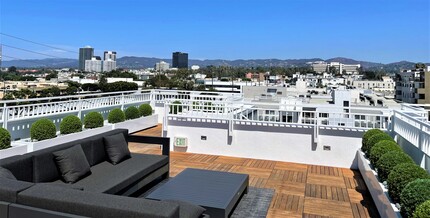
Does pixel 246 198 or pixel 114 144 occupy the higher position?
pixel 114 144

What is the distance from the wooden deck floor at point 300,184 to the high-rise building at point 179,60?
3785 inches

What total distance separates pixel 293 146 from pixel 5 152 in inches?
188

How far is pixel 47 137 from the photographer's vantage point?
5543 mm

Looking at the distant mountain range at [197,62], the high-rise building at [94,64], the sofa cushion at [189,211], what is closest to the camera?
the sofa cushion at [189,211]

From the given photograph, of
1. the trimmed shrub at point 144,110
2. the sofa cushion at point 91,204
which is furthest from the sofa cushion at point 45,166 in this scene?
the trimmed shrub at point 144,110

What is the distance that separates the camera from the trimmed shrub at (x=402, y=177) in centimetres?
254

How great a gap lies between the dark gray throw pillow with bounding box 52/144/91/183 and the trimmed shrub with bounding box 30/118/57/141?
3.03m

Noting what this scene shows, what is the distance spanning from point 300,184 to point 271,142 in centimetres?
154

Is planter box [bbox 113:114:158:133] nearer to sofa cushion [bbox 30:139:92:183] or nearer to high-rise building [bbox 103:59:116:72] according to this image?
sofa cushion [bbox 30:139:92:183]

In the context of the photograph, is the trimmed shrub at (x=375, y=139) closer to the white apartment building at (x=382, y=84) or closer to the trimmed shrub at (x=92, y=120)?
the trimmed shrub at (x=92, y=120)

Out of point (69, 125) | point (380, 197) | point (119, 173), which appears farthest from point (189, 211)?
point (69, 125)

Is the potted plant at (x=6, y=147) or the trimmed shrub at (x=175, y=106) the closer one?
the potted plant at (x=6, y=147)

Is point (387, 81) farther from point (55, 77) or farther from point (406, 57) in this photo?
point (55, 77)

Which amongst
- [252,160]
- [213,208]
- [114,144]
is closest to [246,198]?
[213,208]
